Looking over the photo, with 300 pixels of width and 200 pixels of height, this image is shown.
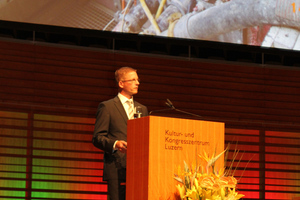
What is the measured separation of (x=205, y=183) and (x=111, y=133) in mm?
1020

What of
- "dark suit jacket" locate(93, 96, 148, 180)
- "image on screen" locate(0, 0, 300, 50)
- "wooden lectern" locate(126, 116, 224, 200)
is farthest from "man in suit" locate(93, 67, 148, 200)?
"image on screen" locate(0, 0, 300, 50)

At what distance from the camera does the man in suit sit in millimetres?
3361

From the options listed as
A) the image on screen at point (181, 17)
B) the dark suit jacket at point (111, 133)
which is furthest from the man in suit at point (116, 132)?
the image on screen at point (181, 17)

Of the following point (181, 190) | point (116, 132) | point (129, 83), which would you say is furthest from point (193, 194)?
point (129, 83)

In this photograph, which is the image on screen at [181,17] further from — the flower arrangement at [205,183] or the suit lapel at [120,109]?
the flower arrangement at [205,183]

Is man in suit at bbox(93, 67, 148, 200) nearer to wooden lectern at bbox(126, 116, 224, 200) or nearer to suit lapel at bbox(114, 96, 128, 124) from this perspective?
suit lapel at bbox(114, 96, 128, 124)

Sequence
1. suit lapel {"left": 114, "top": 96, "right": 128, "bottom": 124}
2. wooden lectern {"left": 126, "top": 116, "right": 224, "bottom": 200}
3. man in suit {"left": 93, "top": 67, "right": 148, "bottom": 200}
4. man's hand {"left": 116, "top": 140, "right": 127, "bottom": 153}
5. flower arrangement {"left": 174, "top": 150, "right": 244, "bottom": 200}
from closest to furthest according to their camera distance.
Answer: flower arrangement {"left": 174, "top": 150, "right": 244, "bottom": 200}
wooden lectern {"left": 126, "top": 116, "right": 224, "bottom": 200}
man's hand {"left": 116, "top": 140, "right": 127, "bottom": 153}
man in suit {"left": 93, "top": 67, "right": 148, "bottom": 200}
suit lapel {"left": 114, "top": 96, "right": 128, "bottom": 124}

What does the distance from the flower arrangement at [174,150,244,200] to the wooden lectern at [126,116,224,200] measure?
0.27 ft

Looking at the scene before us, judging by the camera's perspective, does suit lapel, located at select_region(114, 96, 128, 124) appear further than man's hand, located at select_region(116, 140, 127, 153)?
Yes

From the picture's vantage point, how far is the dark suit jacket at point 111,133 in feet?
11.1

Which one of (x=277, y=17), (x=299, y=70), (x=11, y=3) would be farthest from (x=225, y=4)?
(x=11, y=3)

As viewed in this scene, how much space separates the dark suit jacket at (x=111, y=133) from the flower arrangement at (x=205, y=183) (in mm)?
640

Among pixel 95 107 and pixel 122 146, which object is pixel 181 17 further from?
pixel 122 146

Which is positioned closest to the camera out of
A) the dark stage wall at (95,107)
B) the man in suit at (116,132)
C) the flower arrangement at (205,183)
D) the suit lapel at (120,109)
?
the flower arrangement at (205,183)
